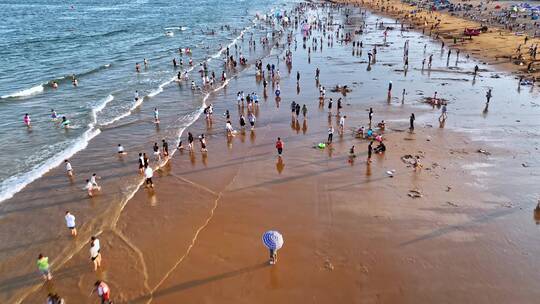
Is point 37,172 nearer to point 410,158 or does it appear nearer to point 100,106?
point 100,106

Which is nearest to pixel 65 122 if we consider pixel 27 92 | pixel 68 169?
pixel 68 169

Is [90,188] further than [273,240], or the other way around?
[90,188]

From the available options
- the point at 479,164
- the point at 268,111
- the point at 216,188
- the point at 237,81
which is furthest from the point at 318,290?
the point at 237,81

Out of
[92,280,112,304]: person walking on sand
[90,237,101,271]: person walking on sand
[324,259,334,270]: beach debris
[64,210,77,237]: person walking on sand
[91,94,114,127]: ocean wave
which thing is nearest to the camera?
[92,280,112,304]: person walking on sand

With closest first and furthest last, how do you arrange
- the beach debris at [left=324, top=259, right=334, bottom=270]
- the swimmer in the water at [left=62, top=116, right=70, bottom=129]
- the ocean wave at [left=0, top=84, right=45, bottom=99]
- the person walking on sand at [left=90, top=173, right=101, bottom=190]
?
the beach debris at [left=324, top=259, right=334, bottom=270]
the person walking on sand at [left=90, top=173, right=101, bottom=190]
the swimmer in the water at [left=62, top=116, right=70, bottom=129]
the ocean wave at [left=0, top=84, right=45, bottom=99]

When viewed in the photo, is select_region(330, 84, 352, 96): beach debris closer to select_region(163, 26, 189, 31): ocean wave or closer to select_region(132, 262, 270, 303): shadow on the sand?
select_region(132, 262, 270, 303): shadow on the sand

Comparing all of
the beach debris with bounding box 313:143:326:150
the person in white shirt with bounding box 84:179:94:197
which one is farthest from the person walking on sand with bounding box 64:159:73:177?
the beach debris with bounding box 313:143:326:150

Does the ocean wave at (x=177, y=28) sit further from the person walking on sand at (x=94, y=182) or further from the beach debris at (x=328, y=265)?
the beach debris at (x=328, y=265)

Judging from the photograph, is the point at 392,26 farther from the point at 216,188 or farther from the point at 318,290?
the point at 318,290
